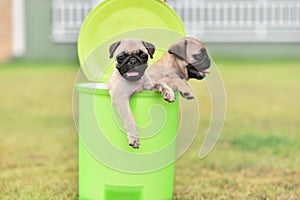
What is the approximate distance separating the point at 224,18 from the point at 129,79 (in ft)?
29.0

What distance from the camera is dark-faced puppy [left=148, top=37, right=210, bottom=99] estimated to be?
180cm

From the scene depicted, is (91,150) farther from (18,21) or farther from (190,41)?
(18,21)

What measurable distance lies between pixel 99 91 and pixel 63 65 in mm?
6679

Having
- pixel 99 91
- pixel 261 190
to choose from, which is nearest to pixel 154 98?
pixel 99 91

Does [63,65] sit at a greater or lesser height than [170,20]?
lesser

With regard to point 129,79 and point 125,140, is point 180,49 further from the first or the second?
point 125,140

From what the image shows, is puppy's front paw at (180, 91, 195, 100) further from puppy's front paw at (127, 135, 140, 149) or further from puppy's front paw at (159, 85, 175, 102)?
puppy's front paw at (127, 135, 140, 149)

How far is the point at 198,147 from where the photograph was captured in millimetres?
3113

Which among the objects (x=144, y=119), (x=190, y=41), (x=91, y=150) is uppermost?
(x=190, y=41)

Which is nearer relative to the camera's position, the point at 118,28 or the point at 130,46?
the point at 130,46

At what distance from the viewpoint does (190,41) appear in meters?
1.80

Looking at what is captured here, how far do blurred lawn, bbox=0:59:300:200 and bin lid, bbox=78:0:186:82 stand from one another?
0.80 feet

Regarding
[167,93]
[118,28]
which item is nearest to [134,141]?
[167,93]

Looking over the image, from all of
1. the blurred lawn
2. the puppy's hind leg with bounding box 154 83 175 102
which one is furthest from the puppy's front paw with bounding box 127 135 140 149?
the blurred lawn
